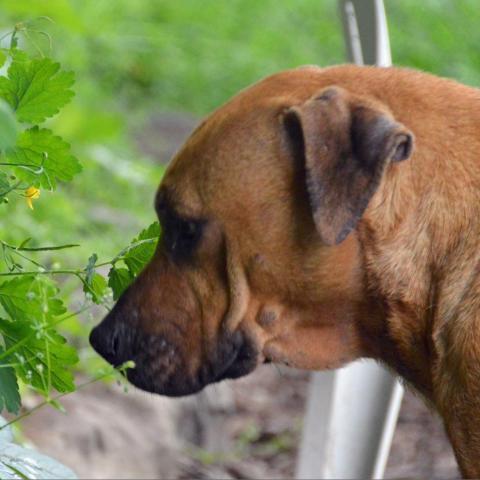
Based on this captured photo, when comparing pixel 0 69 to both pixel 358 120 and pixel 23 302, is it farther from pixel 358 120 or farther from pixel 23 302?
pixel 358 120

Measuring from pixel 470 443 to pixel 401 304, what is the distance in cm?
34

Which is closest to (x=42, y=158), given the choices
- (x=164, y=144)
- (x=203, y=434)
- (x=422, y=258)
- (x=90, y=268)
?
(x=90, y=268)

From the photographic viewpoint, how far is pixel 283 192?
320 cm

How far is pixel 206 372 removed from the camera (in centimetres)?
333

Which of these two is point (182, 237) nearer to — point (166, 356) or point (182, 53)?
point (166, 356)

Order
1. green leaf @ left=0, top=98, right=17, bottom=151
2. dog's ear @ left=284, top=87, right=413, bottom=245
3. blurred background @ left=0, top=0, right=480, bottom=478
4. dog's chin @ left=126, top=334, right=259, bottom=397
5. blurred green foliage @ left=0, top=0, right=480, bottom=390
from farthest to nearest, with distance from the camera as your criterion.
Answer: blurred green foliage @ left=0, top=0, right=480, bottom=390, blurred background @ left=0, top=0, right=480, bottom=478, dog's chin @ left=126, top=334, right=259, bottom=397, dog's ear @ left=284, top=87, right=413, bottom=245, green leaf @ left=0, top=98, right=17, bottom=151

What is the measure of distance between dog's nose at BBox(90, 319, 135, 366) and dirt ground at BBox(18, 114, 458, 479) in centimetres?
151

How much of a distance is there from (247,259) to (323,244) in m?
0.17

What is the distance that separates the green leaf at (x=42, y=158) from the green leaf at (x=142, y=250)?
0.33 m

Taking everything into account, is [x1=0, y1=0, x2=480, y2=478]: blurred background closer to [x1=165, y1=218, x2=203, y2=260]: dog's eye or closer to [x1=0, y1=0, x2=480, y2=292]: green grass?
[x1=0, y1=0, x2=480, y2=292]: green grass

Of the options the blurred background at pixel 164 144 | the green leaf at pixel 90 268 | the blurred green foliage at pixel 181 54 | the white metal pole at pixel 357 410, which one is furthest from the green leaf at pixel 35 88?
the blurred green foliage at pixel 181 54

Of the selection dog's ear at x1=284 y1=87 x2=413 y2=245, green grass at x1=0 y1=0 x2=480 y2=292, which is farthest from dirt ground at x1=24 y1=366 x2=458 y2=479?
dog's ear at x1=284 y1=87 x2=413 y2=245

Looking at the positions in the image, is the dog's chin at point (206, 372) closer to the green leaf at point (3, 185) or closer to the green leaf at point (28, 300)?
the green leaf at point (28, 300)

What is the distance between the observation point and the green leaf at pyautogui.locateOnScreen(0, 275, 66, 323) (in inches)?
109
